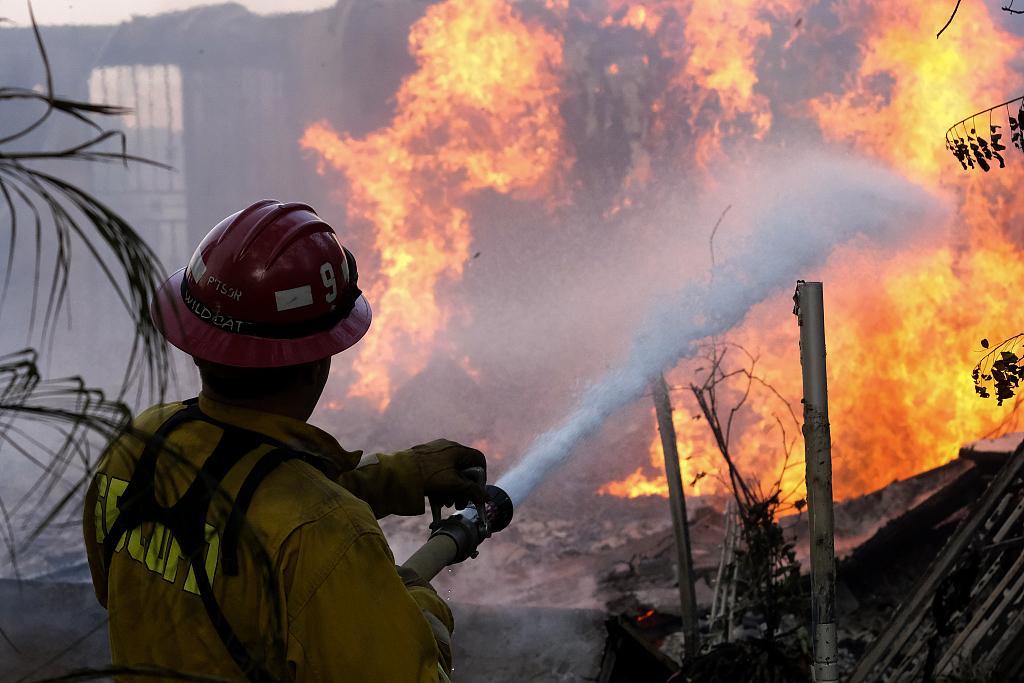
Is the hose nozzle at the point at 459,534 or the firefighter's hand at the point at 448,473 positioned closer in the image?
the hose nozzle at the point at 459,534

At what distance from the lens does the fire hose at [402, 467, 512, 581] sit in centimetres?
237

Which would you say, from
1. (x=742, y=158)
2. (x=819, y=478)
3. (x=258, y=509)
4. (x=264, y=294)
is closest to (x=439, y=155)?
(x=742, y=158)

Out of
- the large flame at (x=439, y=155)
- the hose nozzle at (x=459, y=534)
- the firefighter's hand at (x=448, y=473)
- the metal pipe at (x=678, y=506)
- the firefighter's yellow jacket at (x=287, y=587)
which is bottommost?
the firefighter's yellow jacket at (x=287, y=587)

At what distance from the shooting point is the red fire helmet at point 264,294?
1899mm

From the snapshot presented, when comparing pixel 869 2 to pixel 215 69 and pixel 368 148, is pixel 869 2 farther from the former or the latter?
pixel 215 69

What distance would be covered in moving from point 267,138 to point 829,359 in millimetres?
8850

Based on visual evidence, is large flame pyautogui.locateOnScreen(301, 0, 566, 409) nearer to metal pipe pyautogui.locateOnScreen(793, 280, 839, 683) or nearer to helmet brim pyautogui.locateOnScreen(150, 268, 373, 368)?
metal pipe pyautogui.locateOnScreen(793, 280, 839, 683)

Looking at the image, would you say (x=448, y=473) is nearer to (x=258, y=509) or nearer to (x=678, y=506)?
(x=258, y=509)

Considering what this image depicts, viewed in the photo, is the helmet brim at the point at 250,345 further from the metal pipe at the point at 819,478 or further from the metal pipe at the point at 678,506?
the metal pipe at the point at 678,506

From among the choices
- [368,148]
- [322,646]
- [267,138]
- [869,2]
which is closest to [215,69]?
[267,138]

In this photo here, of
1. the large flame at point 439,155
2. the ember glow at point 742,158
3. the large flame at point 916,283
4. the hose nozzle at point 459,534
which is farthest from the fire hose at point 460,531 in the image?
the large flame at point 439,155

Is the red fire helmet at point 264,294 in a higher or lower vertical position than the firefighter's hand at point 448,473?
higher

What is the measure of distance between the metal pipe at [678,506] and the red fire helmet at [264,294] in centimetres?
390

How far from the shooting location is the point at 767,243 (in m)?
9.56
